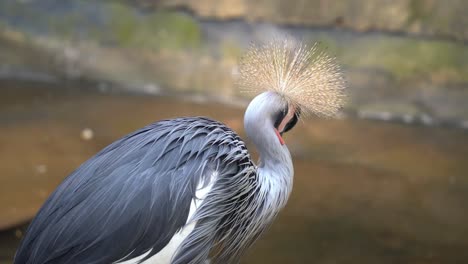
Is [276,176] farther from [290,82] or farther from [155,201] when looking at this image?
[155,201]

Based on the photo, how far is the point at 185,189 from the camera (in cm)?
165

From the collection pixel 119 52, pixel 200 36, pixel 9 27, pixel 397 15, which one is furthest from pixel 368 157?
pixel 9 27

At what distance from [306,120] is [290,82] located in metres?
1.40

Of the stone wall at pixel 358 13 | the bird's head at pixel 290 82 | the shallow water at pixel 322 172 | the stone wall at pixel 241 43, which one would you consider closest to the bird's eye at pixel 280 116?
the bird's head at pixel 290 82

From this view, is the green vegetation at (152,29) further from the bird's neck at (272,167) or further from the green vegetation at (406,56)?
the bird's neck at (272,167)

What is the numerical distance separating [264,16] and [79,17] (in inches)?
41.0

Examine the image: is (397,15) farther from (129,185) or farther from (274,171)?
(129,185)

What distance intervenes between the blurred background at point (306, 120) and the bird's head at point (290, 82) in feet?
2.11

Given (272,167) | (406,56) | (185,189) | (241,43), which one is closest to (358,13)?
(406,56)

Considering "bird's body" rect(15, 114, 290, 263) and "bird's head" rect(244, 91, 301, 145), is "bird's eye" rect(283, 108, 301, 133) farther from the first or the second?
"bird's body" rect(15, 114, 290, 263)

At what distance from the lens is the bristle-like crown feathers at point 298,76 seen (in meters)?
1.89

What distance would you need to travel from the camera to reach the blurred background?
2531 millimetres

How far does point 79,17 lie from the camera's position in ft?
12.4

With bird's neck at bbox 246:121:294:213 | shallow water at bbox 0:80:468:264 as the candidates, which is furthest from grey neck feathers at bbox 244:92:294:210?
shallow water at bbox 0:80:468:264
